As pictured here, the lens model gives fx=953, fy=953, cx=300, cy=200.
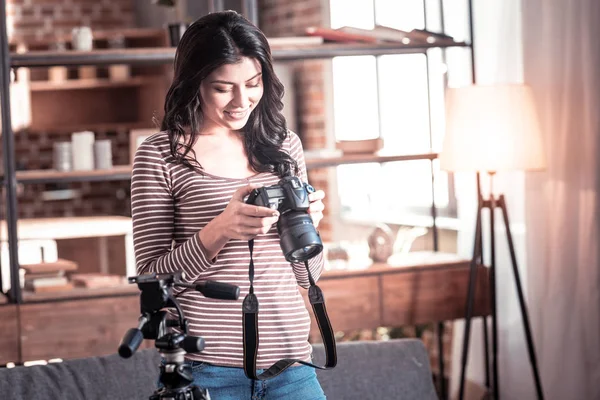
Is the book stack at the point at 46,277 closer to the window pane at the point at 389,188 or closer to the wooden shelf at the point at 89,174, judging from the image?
the wooden shelf at the point at 89,174

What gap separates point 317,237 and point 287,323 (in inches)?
6.9

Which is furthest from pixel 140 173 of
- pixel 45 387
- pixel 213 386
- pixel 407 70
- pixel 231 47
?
pixel 407 70

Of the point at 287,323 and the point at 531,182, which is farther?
the point at 531,182

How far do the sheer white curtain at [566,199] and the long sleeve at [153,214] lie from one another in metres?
2.04

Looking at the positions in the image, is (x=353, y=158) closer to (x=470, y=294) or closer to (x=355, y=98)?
(x=470, y=294)

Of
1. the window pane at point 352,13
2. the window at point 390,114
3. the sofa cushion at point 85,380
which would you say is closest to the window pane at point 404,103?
the window at point 390,114

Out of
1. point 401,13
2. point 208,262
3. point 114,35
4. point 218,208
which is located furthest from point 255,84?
point 114,35

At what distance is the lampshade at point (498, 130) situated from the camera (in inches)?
126

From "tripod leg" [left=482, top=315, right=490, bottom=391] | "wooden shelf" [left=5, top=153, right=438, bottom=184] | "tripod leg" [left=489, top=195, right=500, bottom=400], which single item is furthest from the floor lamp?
"wooden shelf" [left=5, top=153, right=438, bottom=184]

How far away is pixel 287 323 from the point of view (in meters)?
1.62

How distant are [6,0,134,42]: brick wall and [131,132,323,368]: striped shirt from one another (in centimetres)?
492

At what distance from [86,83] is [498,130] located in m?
3.71

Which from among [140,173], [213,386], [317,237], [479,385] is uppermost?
[140,173]

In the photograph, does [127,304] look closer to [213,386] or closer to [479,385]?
[479,385]
